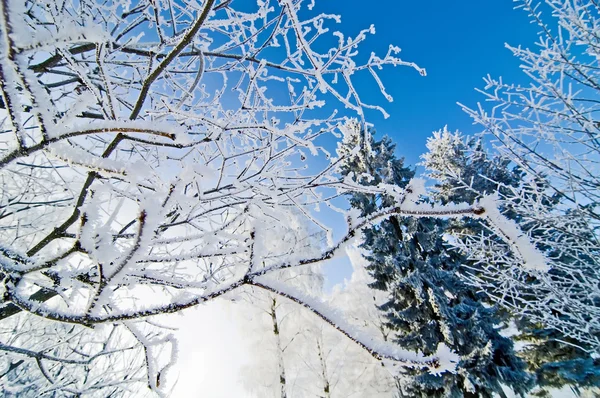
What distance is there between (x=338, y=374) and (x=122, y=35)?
1210 centimetres

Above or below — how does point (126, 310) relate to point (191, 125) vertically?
below

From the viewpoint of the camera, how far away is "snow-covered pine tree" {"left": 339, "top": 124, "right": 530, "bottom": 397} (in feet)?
29.1

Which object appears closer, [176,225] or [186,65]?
[176,225]

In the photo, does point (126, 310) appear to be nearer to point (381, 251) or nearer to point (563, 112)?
point (563, 112)

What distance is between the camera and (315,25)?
165cm

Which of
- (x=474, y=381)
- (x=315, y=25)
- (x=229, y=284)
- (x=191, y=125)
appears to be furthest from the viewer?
(x=474, y=381)

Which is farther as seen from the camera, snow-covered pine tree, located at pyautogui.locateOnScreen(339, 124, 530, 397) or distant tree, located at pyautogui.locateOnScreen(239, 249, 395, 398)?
distant tree, located at pyautogui.locateOnScreen(239, 249, 395, 398)

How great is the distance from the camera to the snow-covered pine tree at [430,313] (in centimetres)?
887

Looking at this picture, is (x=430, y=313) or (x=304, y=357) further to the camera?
(x=304, y=357)

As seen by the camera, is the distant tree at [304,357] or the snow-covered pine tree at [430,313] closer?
the snow-covered pine tree at [430,313]

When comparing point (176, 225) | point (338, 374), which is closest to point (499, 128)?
point (176, 225)

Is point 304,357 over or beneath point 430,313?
beneath

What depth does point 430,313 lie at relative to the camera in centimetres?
937

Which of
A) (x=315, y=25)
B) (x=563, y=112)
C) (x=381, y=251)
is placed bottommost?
(x=315, y=25)
